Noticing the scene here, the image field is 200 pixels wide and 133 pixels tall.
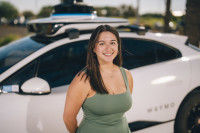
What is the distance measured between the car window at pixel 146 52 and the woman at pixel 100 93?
2.99 ft

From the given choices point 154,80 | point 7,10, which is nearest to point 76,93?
point 154,80

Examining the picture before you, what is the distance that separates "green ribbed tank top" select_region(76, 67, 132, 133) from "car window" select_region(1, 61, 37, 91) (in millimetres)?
861

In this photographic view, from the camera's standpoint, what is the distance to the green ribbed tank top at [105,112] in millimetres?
1336

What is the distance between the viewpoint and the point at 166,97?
2.32 meters

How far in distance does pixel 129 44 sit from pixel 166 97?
2.50ft

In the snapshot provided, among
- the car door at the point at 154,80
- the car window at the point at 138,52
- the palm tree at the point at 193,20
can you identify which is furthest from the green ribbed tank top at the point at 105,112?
the palm tree at the point at 193,20

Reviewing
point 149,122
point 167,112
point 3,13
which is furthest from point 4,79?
point 3,13

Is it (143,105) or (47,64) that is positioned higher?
(47,64)

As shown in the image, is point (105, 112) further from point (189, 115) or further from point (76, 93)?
point (189, 115)

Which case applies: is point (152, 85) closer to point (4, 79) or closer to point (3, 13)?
point (4, 79)

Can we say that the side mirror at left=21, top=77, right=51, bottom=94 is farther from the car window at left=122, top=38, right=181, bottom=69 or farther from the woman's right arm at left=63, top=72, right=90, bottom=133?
the car window at left=122, top=38, right=181, bottom=69

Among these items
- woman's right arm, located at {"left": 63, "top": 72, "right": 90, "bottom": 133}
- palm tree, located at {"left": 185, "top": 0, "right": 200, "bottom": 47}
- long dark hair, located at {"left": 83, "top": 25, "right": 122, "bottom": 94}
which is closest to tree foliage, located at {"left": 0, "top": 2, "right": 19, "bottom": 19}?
palm tree, located at {"left": 185, "top": 0, "right": 200, "bottom": 47}

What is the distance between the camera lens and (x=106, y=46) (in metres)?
1.46

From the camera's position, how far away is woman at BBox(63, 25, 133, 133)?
1.34 m
